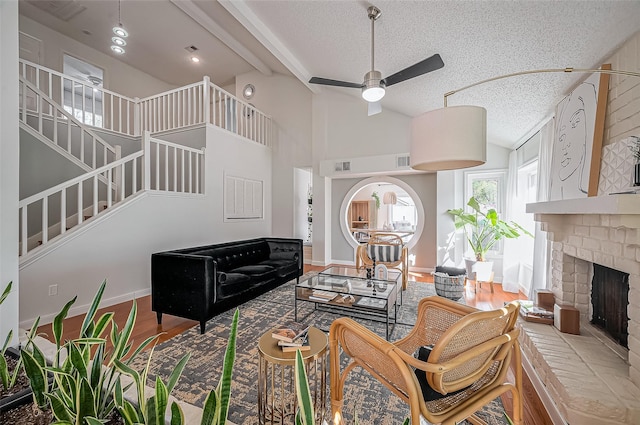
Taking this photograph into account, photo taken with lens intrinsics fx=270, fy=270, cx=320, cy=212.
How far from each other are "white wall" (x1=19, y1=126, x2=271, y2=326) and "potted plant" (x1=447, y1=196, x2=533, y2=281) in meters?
4.24

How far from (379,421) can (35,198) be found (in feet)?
12.5

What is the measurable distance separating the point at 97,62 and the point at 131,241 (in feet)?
Answer: 15.9

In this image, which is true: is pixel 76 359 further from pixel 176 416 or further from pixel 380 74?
pixel 380 74

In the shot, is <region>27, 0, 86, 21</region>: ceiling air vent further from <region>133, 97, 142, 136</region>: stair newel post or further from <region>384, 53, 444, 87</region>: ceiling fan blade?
<region>384, 53, 444, 87</region>: ceiling fan blade

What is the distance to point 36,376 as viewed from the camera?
1.03m

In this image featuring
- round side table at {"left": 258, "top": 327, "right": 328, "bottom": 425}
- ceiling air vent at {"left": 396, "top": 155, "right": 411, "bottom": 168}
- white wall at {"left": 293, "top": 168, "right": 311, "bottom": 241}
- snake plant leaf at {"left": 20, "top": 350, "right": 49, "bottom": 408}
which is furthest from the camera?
white wall at {"left": 293, "top": 168, "right": 311, "bottom": 241}

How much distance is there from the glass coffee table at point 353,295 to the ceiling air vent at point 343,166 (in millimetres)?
2718

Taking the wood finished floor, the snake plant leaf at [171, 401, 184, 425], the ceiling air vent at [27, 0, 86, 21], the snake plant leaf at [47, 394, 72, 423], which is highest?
the ceiling air vent at [27, 0, 86, 21]

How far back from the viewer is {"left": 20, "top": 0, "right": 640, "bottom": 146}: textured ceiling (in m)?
1.94

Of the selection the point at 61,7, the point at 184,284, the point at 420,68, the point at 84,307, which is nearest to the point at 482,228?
A: the point at 420,68

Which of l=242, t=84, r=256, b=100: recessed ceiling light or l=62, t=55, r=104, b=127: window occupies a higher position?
l=242, t=84, r=256, b=100: recessed ceiling light

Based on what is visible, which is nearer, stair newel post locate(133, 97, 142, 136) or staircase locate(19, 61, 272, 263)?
staircase locate(19, 61, 272, 263)

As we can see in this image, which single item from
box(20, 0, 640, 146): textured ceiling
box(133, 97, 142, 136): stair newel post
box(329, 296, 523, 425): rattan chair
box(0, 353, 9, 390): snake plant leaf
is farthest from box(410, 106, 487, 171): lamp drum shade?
box(133, 97, 142, 136): stair newel post

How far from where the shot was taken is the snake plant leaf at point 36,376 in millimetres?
984
